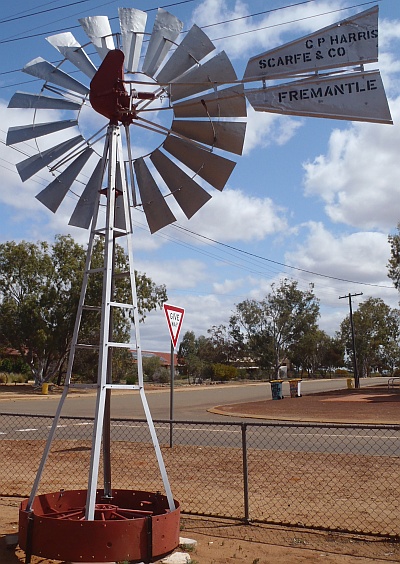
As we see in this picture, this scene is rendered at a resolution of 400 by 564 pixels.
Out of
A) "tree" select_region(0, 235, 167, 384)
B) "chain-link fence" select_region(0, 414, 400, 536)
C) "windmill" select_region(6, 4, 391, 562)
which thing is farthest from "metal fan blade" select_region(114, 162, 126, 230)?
"tree" select_region(0, 235, 167, 384)

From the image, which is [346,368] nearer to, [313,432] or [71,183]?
[313,432]

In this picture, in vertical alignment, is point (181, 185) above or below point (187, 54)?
below

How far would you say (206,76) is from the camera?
17.5 feet

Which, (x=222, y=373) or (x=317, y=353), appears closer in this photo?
(x=222, y=373)

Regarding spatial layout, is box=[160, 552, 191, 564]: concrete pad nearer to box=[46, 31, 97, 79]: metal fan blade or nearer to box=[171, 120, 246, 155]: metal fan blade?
box=[171, 120, 246, 155]: metal fan blade

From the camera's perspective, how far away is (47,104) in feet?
19.2

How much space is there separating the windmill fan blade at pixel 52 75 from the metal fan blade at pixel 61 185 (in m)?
0.62

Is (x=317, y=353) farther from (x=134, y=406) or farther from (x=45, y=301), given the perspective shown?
(x=134, y=406)

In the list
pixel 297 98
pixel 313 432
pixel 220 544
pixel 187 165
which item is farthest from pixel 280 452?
pixel 297 98

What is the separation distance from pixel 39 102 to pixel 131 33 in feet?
3.80

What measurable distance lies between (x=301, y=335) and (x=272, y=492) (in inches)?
2967

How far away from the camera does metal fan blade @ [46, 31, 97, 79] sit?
5.82m

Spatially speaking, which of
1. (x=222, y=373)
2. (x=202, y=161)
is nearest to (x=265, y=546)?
(x=202, y=161)

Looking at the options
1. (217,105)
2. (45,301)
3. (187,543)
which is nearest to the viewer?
(187,543)
